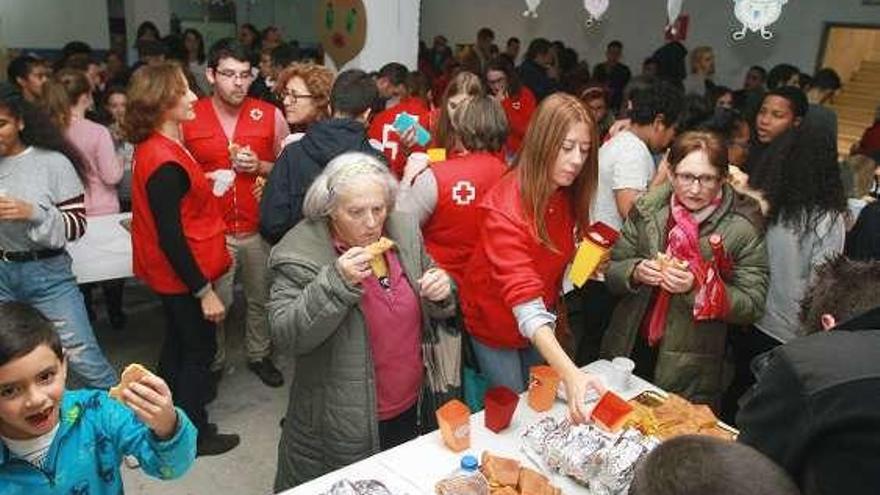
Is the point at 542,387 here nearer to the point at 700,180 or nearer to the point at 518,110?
the point at 700,180

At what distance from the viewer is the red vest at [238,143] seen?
3.78 meters

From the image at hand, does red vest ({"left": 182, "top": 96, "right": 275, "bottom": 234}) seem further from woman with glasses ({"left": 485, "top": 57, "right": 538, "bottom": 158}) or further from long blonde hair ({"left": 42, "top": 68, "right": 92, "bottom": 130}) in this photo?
woman with glasses ({"left": 485, "top": 57, "right": 538, "bottom": 158})

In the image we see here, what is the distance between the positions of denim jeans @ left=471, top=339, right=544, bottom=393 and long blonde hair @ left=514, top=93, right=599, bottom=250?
486 millimetres

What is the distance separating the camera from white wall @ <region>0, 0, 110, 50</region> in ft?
32.2

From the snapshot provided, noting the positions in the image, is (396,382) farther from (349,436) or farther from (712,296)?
(712,296)

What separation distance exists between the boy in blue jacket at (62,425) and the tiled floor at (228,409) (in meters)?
1.57

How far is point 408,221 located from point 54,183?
1.60m

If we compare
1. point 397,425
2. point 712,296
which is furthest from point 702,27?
point 397,425

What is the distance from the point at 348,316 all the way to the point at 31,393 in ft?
3.03

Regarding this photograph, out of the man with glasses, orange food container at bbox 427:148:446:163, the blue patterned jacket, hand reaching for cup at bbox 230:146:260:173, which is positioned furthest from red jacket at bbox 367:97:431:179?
the blue patterned jacket

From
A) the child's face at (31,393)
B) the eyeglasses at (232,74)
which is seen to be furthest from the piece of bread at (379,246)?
the eyeglasses at (232,74)

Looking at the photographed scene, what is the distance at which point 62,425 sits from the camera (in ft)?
5.51

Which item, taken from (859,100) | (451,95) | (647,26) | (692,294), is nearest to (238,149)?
(451,95)

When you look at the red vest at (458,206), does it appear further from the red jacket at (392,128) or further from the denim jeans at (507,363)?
the red jacket at (392,128)
